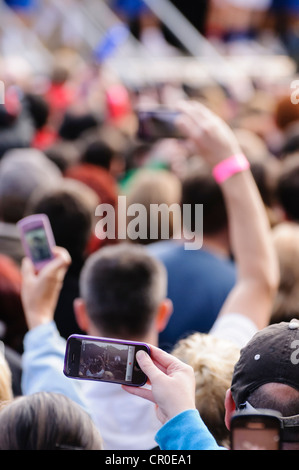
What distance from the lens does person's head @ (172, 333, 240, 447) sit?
157cm

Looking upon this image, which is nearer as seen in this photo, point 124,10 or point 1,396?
point 1,396

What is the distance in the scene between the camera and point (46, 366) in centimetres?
175

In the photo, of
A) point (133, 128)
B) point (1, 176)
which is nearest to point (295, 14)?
point (133, 128)

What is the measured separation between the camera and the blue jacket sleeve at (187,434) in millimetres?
1148

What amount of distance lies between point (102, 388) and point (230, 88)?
7.59 m

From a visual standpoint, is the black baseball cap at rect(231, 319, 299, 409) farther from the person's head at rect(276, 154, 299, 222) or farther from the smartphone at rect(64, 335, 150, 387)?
the person's head at rect(276, 154, 299, 222)

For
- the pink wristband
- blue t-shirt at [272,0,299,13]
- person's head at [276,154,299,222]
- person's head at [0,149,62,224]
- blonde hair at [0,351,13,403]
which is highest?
blue t-shirt at [272,0,299,13]

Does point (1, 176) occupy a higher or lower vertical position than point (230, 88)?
lower

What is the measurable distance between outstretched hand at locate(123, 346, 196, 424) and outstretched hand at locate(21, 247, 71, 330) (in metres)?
0.70

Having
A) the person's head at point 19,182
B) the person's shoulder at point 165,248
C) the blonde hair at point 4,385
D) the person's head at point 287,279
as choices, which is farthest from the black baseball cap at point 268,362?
the person's head at point 19,182

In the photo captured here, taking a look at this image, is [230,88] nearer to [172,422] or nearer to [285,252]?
[285,252]

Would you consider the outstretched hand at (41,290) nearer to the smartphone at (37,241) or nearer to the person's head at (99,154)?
the smartphone at (37,241)

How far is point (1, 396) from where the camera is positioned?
1.69 m

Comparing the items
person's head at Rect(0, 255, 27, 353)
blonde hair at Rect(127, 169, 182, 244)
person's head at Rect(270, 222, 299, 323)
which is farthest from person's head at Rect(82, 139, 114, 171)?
person's head at Rect(0, 255, 27, 353)
